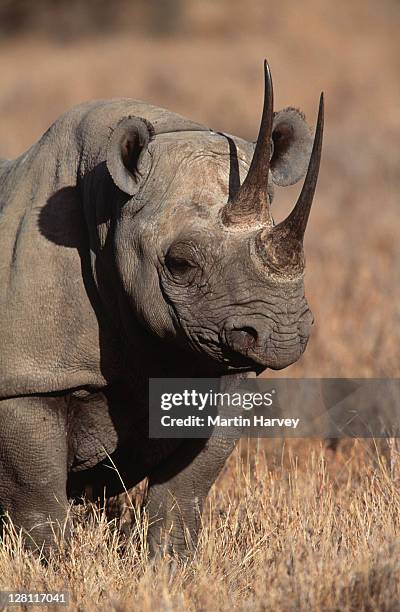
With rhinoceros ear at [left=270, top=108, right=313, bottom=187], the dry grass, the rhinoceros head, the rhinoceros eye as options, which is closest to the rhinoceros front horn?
the rhinoceros head

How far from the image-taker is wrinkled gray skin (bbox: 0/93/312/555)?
4668 mm

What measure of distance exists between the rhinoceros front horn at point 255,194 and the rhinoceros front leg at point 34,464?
106 centimetres

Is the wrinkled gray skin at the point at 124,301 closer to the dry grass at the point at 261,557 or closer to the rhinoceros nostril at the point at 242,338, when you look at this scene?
the rhinoceros nostril at the point at 242,338

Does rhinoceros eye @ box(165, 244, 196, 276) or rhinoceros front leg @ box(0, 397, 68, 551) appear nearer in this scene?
rhinoceros eye @ box(165, 244, 196, 276)

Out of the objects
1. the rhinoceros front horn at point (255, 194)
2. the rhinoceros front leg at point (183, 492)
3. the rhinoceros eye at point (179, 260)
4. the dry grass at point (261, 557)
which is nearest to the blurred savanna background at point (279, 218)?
the dry grass at point (261, 557)

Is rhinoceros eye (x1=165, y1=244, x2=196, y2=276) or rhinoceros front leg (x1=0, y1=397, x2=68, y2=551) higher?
rhinoceros eye (x1=165, y1=244, x2=196, y2=276)

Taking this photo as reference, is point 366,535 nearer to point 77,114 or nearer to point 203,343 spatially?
point 203,343

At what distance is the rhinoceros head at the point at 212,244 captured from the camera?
4.53m

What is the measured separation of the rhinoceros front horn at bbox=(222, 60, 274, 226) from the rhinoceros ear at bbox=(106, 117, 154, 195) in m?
0.43

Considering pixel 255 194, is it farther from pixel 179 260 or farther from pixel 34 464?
pixel 34 464

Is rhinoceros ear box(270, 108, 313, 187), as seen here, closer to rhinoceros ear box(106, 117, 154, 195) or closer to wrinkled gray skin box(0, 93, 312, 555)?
wrinkled gray skin box(0, 93, 312, 555)

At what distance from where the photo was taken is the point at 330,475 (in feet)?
21.8

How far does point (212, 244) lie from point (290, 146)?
812 mm

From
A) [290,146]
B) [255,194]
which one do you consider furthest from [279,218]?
[255,194]
